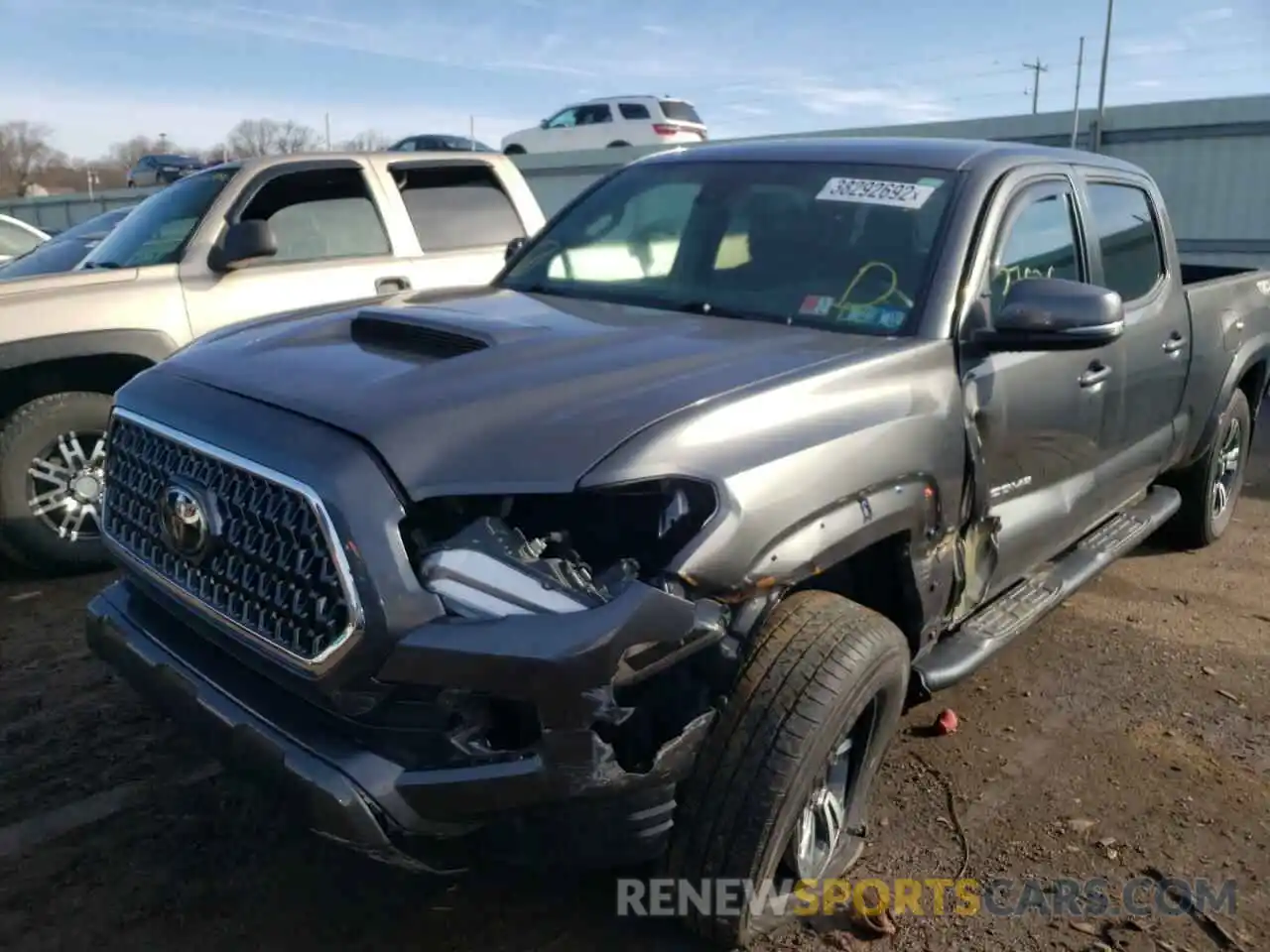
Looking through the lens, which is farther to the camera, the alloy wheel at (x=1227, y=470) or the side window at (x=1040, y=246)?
the alloy wheel at (x=1227, y=470)

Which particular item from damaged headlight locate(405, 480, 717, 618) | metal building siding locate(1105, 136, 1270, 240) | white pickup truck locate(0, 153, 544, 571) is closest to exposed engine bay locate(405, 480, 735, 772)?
damaged headlight locate(405, 480, 717, 618)

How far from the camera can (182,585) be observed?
2.51 meters

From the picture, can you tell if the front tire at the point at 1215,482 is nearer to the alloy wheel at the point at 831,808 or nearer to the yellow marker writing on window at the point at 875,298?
the yellow marker writing on window at the point at 875,298

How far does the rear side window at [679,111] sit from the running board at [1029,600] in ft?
72.9

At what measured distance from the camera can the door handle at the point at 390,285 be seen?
623 cm

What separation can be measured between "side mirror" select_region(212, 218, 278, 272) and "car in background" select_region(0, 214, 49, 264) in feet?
23.7

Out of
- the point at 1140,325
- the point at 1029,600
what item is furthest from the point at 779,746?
the point at 1140,325

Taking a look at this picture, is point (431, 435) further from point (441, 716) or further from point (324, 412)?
point (441, 716)

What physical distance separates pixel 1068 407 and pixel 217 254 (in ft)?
13.7

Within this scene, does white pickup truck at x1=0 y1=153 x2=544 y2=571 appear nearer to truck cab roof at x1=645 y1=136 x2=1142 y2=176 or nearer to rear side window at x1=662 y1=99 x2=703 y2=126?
truck cab roof at x1=645 y1=136 x2=1142 y2=176

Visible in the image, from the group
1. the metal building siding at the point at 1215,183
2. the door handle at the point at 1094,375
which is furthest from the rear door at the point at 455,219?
the metal building siding at the point at 1215,183

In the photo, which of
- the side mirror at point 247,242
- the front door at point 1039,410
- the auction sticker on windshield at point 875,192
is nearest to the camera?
the front door at point 1039,410

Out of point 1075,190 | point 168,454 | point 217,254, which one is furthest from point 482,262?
point 168,454

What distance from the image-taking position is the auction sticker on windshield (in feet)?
11.2
